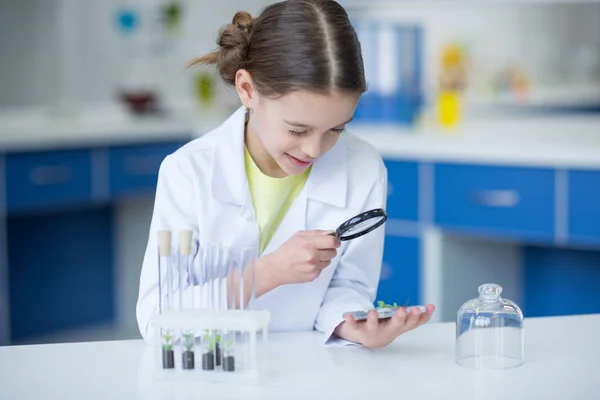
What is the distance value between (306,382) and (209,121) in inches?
104

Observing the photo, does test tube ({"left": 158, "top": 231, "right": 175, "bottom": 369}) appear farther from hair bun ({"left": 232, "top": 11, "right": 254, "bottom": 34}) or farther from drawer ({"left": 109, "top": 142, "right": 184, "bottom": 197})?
drawer ({"left": 109, "top": 142, "right": 184, "bottom": 197})

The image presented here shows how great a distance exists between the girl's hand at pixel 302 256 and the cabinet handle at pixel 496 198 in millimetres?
1640

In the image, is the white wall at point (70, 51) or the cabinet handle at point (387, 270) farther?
the white wall at point (70, 51)

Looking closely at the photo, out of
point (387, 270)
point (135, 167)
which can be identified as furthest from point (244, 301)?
point (135, 167)

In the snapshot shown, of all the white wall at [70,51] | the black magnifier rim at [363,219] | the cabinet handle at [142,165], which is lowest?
the black magnifier rim at [363,219]

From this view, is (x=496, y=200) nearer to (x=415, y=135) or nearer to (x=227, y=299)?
(x=415, y=135)

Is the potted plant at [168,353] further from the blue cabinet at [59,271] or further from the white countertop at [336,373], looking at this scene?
the blue cabinet at [59,271]

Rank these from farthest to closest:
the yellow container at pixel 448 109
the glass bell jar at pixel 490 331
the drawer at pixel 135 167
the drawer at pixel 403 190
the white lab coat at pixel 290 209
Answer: the drawer at pixel 135 167 → the yellow container at pixel 448 109 → the drawer at pixel 403 190 → the white lab coat at pixel 290 209 → the glass bell jar at pixel 490 331

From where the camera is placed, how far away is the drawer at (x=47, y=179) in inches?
123

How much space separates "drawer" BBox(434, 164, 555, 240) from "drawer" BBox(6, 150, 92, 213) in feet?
3.93

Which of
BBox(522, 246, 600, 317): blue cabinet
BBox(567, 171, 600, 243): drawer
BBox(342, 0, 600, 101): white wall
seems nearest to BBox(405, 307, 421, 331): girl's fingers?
BBox(567, 171, 600, 243): drawer

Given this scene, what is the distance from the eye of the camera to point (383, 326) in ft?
4.06

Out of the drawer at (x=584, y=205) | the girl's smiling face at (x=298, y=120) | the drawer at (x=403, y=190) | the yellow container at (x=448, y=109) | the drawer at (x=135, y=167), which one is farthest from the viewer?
the drawer at (x=135, y=167)

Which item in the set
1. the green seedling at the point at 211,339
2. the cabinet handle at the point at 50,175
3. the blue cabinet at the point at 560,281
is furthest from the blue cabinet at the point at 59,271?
the green seedling at the point at 211,339
